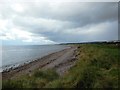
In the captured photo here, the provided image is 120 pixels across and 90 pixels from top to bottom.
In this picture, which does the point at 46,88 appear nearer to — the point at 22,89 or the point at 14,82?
the point at 22,89

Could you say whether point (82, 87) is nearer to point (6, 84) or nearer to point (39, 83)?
point (39, 83)

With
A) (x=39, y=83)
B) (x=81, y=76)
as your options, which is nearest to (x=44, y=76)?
(x=39, y=83)

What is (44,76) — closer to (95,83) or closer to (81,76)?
(81,76)

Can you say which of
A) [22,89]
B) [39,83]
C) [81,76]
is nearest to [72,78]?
[81,76]

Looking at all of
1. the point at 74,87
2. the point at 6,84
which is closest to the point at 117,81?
the point at 74,87

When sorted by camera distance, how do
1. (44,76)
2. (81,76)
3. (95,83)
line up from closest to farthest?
1. (95,83)
2. (81,76)
3. (44,76)

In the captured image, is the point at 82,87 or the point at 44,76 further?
the point at 44,76

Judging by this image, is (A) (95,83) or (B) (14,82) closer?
(A) (95,83)

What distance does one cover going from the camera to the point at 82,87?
11555mm

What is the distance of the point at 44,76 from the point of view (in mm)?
14742

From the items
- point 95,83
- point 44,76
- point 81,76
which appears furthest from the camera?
point 44,76

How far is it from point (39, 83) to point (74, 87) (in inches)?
80.6

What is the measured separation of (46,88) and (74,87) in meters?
1.33

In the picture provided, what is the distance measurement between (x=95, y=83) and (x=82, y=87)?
0.68 metres
